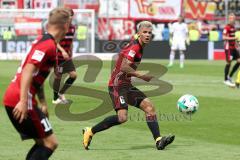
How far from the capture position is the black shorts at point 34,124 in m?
7.77

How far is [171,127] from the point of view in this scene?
45.4 ft

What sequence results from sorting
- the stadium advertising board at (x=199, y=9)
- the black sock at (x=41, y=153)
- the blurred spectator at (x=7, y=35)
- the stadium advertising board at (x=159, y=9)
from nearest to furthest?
1. the black sock at (x=41, y=153)
2. the blurred spectator at (x=7, y=35)
3. the stadium advertising board at (x=159, y=9)
4. the stadium advertising board at (x=199, y=9)

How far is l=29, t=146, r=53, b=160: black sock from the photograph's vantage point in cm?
790

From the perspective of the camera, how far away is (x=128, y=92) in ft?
38.2

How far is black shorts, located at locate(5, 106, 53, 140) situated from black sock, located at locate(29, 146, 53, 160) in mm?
135

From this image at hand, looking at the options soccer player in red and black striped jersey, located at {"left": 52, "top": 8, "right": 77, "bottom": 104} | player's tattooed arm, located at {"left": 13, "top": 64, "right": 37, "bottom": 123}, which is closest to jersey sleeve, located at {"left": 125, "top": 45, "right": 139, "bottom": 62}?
player's tattooed arm, located at {"left": 13, "top": 64, "right": 37, "bottom": 123}

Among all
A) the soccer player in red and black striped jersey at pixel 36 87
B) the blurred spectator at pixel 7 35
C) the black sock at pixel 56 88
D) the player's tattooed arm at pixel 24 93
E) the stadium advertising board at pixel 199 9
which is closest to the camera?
the player's tattooed arm at pixel 24 93

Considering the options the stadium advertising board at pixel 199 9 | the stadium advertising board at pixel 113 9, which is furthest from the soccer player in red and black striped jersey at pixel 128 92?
the stadium advertising board at pixel 199 9

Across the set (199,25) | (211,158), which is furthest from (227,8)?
(211,158)

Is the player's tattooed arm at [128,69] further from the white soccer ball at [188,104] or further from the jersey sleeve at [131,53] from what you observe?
the white soccer ball at [188,104]

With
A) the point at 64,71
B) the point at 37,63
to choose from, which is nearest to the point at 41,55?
the point at 37,63

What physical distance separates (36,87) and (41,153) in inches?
27.9

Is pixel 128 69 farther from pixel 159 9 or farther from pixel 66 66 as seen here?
pixel 159 9

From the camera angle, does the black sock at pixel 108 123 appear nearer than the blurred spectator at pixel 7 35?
Yes
